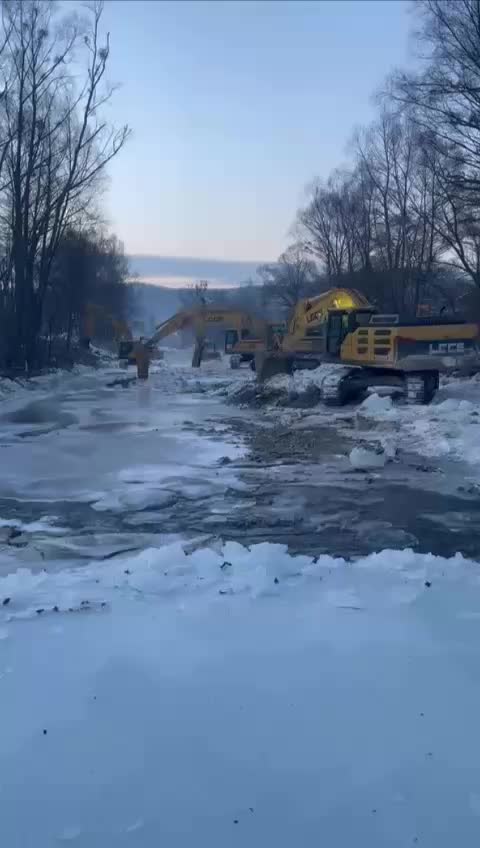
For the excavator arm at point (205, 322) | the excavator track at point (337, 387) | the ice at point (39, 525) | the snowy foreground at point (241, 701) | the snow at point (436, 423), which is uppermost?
the excavator arm at point (205, 322)

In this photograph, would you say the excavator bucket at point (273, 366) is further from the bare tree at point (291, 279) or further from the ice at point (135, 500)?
the bare tree at point (291, 279)

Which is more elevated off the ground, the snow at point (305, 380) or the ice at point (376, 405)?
the snow at point (305, 380)

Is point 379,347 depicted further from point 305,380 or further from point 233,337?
point 233,337

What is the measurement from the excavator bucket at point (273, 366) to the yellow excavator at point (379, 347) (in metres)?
2.06

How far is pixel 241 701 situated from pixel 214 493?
6.26 m

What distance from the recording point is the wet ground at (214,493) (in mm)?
7883

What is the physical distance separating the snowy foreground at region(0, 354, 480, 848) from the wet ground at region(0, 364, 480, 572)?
47.8 inches

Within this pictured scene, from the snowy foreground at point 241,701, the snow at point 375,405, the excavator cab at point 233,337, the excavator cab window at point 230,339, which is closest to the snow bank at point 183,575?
the snowy foreground at point 241,701

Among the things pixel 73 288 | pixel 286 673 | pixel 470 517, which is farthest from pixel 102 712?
pixel 73 288

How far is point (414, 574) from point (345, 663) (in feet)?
6.02

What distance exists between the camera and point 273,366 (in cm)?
3003

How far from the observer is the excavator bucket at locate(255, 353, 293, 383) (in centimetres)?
2966

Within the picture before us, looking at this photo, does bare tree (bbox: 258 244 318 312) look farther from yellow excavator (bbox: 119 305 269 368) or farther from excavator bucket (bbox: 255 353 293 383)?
excavator bucket (bbox: 255 353 293 383)

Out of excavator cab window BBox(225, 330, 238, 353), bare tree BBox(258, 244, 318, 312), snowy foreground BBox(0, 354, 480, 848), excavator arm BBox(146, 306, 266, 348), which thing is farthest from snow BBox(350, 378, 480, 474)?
bare tree BBox(258, 244, 318, 312)
